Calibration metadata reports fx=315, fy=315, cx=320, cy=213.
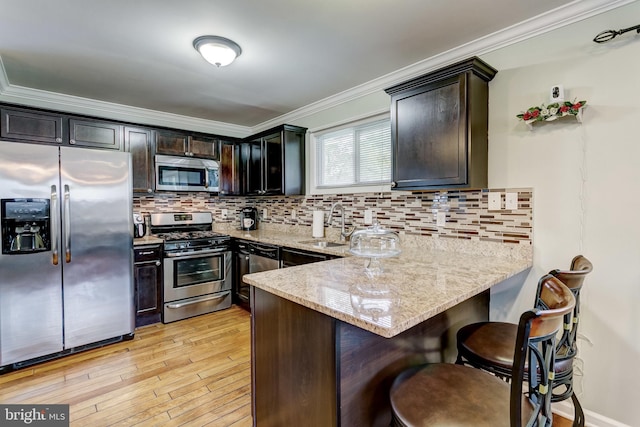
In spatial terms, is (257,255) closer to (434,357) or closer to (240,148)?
(240,148)

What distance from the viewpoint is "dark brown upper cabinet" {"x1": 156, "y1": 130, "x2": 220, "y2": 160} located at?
373 centimetres

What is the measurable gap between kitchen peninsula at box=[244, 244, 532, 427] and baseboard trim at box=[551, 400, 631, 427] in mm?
832

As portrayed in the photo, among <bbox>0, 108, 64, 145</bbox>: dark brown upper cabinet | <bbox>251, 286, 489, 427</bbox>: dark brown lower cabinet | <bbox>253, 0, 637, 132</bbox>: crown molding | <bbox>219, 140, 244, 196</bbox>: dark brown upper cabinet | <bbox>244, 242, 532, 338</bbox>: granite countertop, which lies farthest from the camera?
<bbox>219, 140, 244, 196</bbox>: dark brown upper cabinet

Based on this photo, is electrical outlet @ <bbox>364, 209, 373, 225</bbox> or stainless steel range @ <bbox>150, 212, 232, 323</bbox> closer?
electrical outlet @ <bbox>364, 209, 373, 225</bbox>

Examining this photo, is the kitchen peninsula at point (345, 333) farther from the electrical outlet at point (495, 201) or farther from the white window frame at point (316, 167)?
the white window frame at point (316, 167)

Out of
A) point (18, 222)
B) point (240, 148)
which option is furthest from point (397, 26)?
point (18, 222)

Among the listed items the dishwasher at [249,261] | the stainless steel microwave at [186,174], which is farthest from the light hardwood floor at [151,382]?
the stainless steel microwave at [186,174]

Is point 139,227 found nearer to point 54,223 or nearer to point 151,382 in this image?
point 54,223

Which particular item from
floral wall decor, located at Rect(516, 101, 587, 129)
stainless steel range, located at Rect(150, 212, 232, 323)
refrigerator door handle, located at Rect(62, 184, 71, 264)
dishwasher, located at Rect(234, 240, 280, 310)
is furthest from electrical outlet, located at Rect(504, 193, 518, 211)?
refrigerator door handle, located at Rect(62, 184, 71, 264)

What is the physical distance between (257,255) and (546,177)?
2.69 m

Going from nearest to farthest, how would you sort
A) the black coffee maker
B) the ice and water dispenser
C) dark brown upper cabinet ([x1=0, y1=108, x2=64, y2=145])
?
the ice and water dispenser, dark brown upper cabinet ([x1=0, y1=108, x2=64, y2=145]), the black coffee maker

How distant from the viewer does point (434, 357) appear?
164cm

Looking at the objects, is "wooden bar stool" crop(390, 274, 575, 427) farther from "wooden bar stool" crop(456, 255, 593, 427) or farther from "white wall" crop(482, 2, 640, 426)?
"white wall" crop(482, 2, 640, 426)

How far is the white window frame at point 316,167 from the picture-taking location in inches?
121
